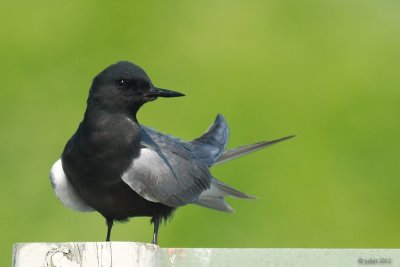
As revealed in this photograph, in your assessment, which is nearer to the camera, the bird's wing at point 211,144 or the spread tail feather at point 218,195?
the spread tail feather at point 218,195

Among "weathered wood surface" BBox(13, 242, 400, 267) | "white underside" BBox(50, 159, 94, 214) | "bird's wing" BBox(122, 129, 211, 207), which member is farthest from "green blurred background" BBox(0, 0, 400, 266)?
"weathered wood surface" BBox(13, 242, 400, 267)

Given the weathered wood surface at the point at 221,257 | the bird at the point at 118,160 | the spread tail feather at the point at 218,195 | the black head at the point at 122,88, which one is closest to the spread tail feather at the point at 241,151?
the spread tail feather at the point at 218,195

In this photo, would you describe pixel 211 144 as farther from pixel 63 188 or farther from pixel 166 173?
pixel 63 188

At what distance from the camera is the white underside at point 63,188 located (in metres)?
5.10

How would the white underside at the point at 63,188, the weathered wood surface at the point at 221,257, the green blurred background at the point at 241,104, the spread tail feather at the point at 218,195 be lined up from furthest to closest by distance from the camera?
the green blurred background at the point at 241,104, the spread tail feather at the point at 218,195, the white underside at the point at 63,188, the weathered wood surface at the point at 221,257

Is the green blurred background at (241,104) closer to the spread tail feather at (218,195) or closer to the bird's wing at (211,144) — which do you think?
the bird's wing at (211,144)

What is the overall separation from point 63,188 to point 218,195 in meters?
0.88

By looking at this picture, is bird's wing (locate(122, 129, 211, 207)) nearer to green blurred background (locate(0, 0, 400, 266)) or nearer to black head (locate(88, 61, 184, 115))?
black head (locate(88, 61, 184, 115))

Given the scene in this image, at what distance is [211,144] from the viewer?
231 inches

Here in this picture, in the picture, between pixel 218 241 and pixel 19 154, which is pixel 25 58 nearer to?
pixel 19 154

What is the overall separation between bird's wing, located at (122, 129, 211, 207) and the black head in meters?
0.24

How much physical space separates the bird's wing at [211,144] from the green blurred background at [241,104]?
131cm

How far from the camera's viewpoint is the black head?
16.0 feet

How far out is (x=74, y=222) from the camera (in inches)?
291
